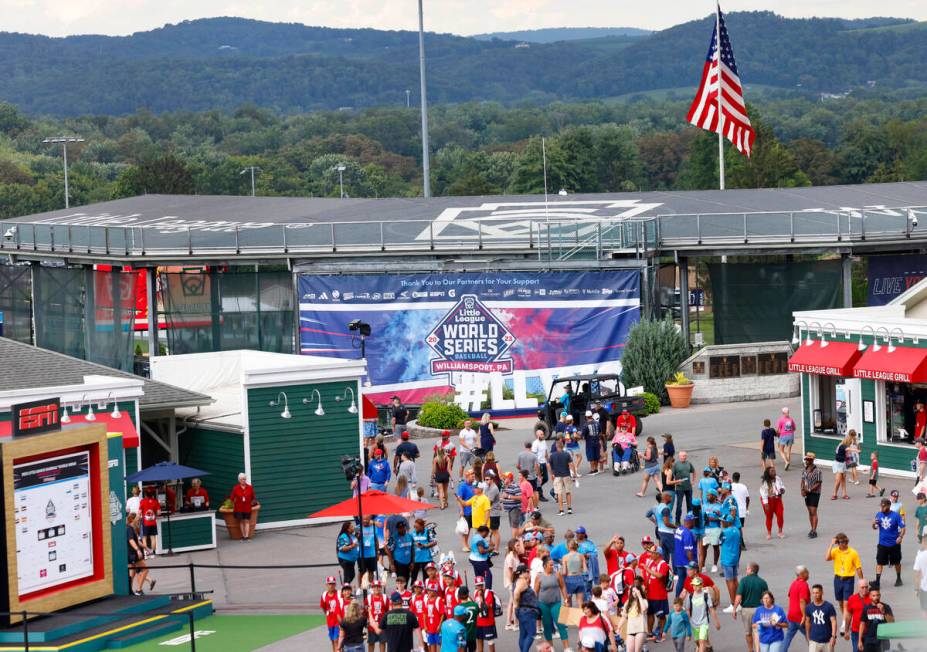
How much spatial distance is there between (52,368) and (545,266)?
53.3 feet

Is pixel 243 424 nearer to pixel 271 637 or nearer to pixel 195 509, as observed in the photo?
pixel 195 509

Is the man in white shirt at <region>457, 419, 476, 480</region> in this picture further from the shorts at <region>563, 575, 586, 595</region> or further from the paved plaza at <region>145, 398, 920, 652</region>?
the shorts at <region>563, 575, 586, 595</region>

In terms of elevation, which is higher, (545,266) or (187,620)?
(545,266)

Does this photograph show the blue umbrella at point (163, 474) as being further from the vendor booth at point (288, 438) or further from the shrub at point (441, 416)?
the shrub at point (441, 416)

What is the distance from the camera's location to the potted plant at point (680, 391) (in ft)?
130

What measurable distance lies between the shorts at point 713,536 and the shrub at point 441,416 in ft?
53.7

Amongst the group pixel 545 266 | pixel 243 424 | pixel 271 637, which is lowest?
pixel 271 637

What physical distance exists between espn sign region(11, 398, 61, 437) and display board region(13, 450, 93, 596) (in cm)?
45

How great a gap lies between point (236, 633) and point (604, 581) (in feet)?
18.9

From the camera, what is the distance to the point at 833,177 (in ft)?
456

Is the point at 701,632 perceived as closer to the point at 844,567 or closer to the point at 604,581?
the point at 604,581

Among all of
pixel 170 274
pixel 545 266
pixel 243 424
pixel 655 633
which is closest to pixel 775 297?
pixel 545 266

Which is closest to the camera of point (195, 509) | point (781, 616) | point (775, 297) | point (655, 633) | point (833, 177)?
point (781, 616)

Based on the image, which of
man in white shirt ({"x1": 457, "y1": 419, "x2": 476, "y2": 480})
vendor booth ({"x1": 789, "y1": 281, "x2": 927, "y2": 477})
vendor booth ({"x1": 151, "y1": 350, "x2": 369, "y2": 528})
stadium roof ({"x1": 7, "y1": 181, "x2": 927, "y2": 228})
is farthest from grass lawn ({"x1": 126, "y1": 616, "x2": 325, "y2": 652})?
stadium roof ({"x1": 7, "y1": 181, "x2": 927, "y2": 228})
